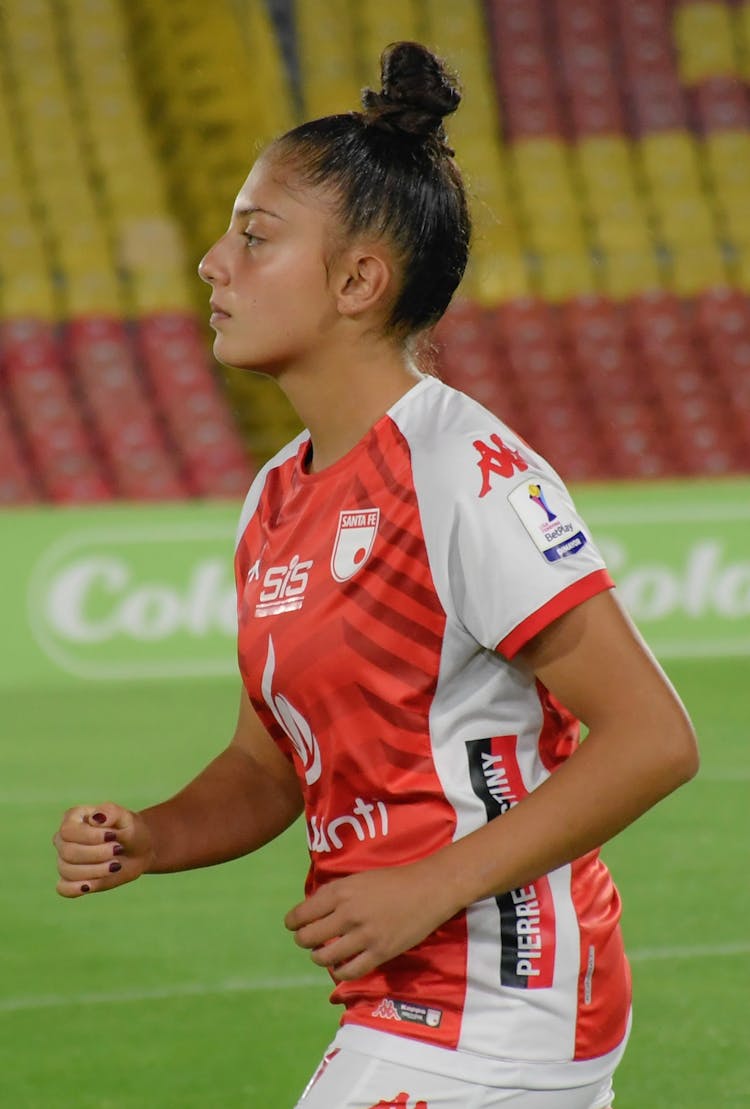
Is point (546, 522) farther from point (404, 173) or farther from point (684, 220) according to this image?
point (684, 220)

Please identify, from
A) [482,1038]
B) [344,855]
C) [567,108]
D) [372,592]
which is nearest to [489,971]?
[482,1038]

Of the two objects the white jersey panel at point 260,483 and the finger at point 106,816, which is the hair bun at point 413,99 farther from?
the finger at point 106,816

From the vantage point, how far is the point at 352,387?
86.4 inches

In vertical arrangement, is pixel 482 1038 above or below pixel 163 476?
above

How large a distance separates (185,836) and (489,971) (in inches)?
18.3

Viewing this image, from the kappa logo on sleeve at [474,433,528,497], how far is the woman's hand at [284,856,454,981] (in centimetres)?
41

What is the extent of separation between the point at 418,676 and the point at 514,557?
188mm

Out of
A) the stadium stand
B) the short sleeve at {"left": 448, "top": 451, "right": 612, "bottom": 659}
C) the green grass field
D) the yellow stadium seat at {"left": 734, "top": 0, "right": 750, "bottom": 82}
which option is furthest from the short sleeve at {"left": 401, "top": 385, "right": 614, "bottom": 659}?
the yellow stadium seat at {"left": 734, "top": 0, "right": 750, "bottom": 82}

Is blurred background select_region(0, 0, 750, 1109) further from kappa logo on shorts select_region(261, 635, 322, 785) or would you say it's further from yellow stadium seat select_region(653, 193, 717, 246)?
kappa logo on shorts select_region(261, 635, 322, 785)

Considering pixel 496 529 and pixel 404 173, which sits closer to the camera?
pixel 496 529

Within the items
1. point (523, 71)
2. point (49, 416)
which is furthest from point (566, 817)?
point (523, 71)

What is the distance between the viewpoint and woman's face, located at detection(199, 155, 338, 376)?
213cm

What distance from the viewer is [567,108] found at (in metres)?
14.2

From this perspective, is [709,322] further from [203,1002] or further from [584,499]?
[203,1002]
